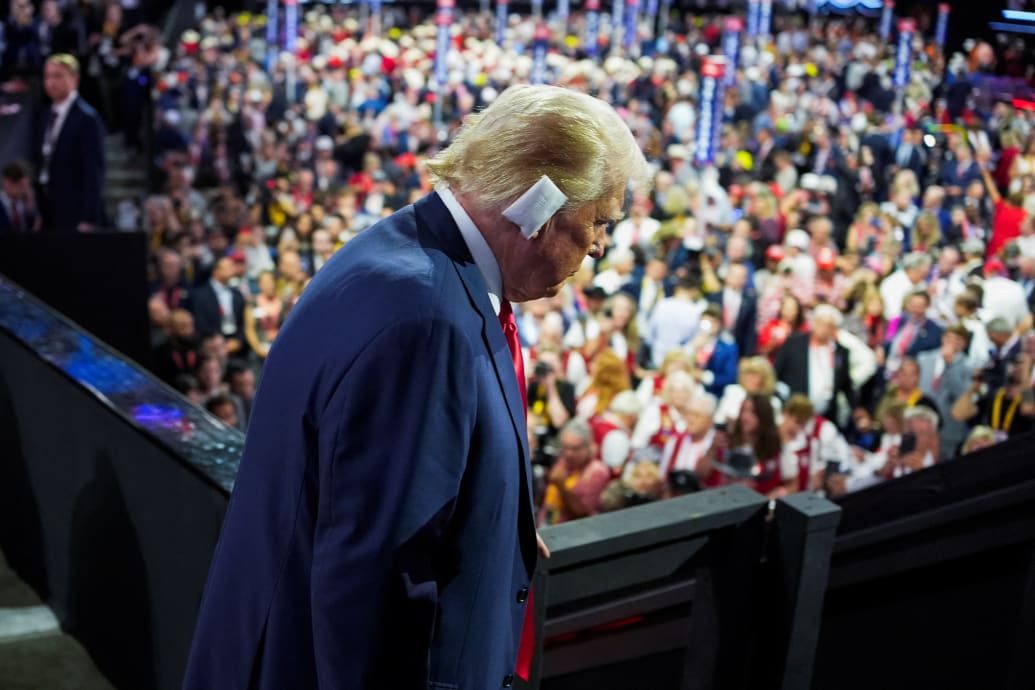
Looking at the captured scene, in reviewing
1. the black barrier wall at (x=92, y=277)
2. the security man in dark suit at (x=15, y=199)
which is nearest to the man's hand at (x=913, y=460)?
the black barrier wall at (x=92, y=277)

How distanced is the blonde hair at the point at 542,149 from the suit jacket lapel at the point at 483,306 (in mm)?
52

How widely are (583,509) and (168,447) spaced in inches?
134

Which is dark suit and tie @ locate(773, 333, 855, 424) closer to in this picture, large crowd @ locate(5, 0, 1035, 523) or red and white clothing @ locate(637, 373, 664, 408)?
large crowd @ locate(5, 0, 1035, 523)

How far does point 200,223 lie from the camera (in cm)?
966

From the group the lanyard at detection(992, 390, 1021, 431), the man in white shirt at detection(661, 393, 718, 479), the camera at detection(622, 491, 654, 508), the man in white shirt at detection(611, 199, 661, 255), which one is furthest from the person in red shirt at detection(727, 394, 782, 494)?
the man in white shirt at detection(611, 199, 661, 255)

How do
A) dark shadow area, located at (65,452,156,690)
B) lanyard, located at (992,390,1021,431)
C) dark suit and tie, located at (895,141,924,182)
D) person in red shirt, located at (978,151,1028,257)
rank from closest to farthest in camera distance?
dark shadow area, located at (65,452,156,690) < lanyard, located at (992,390,1021,431) < person in red shirt, located at (978,151,1028,257) < dark suit and tie, located at (895,141,924,182)

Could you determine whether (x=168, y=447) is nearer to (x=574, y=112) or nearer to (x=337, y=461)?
(x=337, y=461)

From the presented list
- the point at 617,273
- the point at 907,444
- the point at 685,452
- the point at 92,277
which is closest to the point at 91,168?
the point at 92,277

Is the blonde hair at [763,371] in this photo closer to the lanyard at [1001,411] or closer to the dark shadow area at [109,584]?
the lanyard at [1001,411]

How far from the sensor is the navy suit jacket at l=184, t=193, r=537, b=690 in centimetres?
133

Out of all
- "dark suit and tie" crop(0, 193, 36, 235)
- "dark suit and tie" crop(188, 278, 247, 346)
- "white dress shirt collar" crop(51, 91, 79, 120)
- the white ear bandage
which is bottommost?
"dark suit and tie" crop(188, 278, 247, 346)

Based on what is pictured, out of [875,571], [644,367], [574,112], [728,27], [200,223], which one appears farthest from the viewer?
[728,27]

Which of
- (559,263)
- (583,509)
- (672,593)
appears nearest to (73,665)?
(672,593)

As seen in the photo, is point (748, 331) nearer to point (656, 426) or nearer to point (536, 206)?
point (656, 426)
